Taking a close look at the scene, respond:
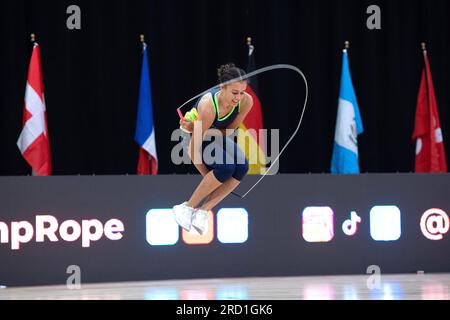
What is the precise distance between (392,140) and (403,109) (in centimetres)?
49

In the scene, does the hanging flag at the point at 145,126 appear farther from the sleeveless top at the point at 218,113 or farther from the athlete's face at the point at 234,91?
the athlete's face at the point at 234,91

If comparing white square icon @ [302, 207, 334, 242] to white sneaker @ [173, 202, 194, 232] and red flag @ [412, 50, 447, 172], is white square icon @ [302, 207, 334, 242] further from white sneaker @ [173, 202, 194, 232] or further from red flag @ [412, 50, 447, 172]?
white sneaker @ [173, 202, 194, 232]

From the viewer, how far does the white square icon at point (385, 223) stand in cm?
1190

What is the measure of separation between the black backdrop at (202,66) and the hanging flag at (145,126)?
0.73 metres

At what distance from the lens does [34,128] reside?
39.9 feet

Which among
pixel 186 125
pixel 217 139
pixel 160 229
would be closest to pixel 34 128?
pixel 160 229

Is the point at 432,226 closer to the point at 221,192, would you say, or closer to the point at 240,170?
the point at 221,192

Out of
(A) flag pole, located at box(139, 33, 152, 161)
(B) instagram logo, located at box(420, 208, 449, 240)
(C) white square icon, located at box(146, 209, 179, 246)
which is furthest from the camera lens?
(A) flag pole, located at box(139, 33, 152, 161)

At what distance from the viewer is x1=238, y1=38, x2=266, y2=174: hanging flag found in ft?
40.3

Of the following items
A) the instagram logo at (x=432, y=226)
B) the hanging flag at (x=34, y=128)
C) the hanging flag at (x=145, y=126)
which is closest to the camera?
the instagram logo at (x=432, y=226)

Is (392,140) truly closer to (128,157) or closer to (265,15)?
(265,15)

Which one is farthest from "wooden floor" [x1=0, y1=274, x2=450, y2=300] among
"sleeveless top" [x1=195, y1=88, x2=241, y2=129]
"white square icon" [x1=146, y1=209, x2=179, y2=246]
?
"sleeveless top" [x1=195, y1=88, x2=241, y2=129]

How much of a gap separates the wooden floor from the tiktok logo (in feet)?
2.18

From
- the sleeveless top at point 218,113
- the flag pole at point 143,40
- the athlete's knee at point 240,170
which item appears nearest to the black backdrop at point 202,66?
the flag pole at point 143,40
